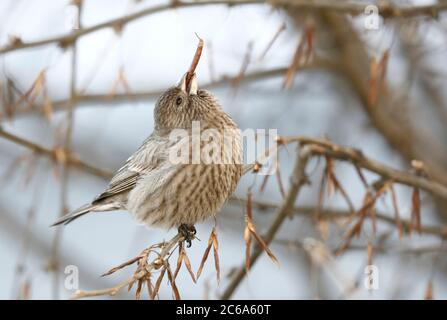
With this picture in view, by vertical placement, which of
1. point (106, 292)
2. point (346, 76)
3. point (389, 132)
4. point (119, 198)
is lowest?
point (106, 292)

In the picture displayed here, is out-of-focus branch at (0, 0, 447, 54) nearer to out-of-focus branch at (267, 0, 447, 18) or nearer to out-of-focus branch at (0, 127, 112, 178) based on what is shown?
out-of-focus branch at (267, 0, 447, 18)

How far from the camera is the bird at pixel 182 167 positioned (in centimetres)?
445

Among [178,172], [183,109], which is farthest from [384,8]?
[178,172]

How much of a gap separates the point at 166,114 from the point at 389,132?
3.98m

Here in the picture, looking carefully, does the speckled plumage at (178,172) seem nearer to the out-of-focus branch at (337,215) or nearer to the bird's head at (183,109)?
the bird's head at (183,109)

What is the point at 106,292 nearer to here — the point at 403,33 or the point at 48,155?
the point at 48,155

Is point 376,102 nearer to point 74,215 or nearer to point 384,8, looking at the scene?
Result: point 384,8

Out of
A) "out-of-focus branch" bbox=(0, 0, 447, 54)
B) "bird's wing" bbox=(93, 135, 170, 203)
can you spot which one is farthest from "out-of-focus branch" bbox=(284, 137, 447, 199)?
"out-of-focus branch" bbox=(0, 0, 447, 54)

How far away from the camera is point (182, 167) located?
15.4 ft

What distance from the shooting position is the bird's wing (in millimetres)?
4945

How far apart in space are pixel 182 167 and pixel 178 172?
A: 0.22ft

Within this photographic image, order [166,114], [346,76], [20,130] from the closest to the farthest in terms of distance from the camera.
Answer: [166,114] < [346,76] < [20,130]

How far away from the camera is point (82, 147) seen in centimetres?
950

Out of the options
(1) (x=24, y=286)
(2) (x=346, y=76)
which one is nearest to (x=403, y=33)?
(2) (x=346, y=76)
